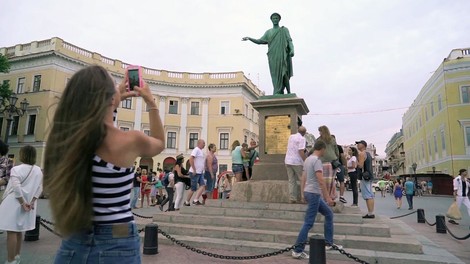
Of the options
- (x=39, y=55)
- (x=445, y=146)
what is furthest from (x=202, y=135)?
(x=445, y=146)

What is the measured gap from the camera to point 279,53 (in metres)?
10.2

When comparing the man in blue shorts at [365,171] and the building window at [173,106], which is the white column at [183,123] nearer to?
the building window at [173,106]

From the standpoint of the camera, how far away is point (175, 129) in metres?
40.2

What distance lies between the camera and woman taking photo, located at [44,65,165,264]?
1698mm

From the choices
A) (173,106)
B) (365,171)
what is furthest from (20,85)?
(365,171)

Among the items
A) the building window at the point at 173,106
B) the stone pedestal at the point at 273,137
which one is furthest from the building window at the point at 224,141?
the stone pedestal at the point at 273,137

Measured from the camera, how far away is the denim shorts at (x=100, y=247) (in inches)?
67.9

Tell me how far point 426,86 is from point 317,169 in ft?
139

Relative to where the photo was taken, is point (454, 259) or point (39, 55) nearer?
point (454, 259)

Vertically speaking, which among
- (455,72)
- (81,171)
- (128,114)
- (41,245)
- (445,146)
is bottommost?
(41,245)

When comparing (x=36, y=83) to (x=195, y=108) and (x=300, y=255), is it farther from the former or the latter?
(x=300, y=255)

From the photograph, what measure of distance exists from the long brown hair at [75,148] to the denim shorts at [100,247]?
0.08 metres

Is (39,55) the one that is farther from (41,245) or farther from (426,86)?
(426,86)

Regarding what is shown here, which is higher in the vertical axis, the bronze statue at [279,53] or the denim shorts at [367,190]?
the bronze statue at [279,53]
